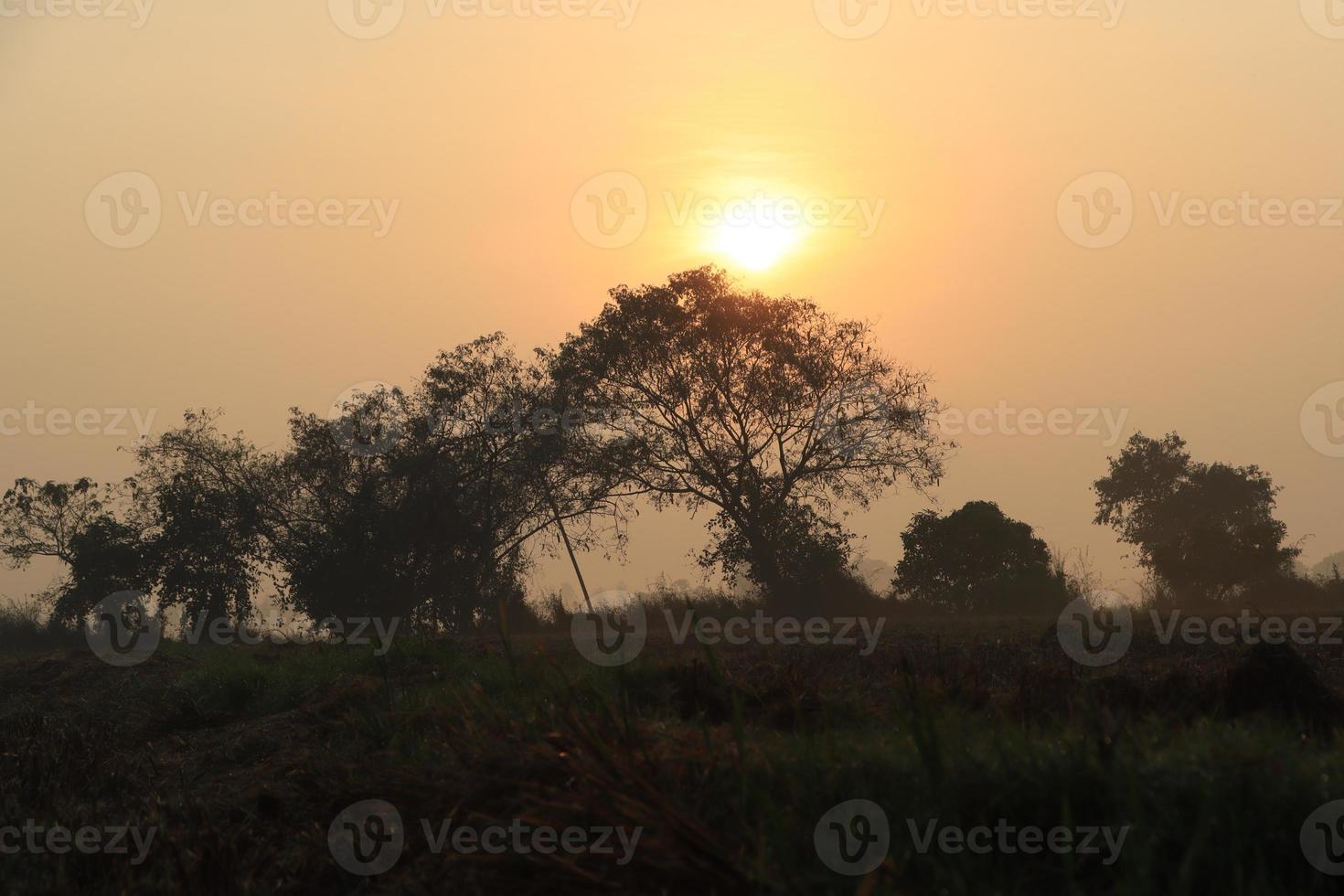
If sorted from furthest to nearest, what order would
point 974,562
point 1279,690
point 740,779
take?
1. point 974,562
2. point 1279,690
3. point 740,779

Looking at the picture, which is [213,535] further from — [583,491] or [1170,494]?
[1170,494]

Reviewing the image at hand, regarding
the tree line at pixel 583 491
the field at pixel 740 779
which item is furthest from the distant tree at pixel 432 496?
the field at pixel 740 779

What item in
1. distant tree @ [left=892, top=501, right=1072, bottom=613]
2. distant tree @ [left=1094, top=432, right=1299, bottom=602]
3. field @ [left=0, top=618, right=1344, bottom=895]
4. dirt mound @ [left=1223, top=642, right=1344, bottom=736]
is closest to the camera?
field @ [left=0, top=618, right=1344, bottom=895]

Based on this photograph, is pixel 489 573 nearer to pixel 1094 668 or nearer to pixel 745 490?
pixel 745 490

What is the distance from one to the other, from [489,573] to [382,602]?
4.48 metres

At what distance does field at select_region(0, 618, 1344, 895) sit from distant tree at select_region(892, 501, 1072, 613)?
23.3 m

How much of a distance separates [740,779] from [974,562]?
101ft

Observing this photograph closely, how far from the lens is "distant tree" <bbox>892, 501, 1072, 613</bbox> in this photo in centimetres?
3348

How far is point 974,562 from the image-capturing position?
1378 inches

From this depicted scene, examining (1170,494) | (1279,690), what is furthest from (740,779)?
(1170,494)

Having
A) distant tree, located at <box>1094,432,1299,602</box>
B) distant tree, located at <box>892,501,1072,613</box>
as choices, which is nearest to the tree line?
→ distant tree, located at <box>892,501,1072,613</box>

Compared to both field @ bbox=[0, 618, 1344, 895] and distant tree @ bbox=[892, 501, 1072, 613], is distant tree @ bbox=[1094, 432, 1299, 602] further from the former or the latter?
field @ bbox=[0, 618, 1344, 895]

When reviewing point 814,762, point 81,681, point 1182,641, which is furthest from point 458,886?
point 81,681

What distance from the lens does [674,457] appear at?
3847cm
